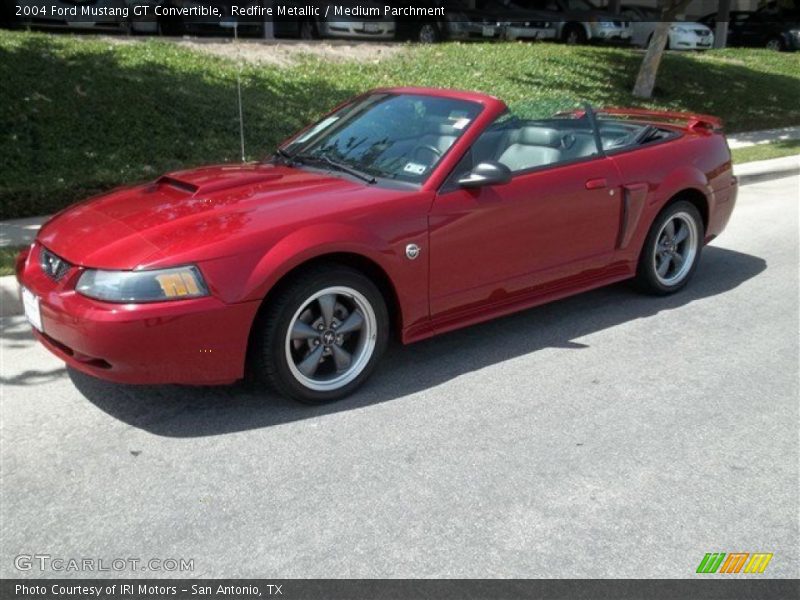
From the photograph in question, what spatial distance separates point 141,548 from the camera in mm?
3217

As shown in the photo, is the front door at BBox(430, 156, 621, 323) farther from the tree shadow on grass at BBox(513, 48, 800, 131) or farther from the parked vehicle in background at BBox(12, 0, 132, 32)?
Answer: the parked vehicle in background at BBox(12, 0, 132, 32)

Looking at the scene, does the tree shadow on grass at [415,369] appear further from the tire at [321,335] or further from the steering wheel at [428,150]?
the steering wheel at [428,150]

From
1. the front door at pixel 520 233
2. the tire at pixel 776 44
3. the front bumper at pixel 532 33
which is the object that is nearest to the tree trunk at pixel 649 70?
the front bumper at pixel 532 33

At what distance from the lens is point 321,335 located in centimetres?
436

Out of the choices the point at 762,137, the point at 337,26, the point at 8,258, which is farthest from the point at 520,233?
the point at 337,26

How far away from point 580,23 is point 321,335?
23.4 m

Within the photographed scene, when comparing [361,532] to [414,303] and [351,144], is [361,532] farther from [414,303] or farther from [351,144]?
[351,144]

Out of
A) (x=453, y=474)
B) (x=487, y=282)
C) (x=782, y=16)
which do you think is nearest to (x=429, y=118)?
(x=487, y=282)

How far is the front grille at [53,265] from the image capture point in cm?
411

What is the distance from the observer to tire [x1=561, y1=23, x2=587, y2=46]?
25.6 metres

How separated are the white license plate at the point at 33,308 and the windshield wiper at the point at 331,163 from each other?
5.73 ft

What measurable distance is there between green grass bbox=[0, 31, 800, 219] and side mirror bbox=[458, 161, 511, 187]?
1189 millimetres

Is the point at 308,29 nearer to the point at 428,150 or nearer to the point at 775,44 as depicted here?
the point at 428,150

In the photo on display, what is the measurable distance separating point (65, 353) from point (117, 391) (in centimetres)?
53
